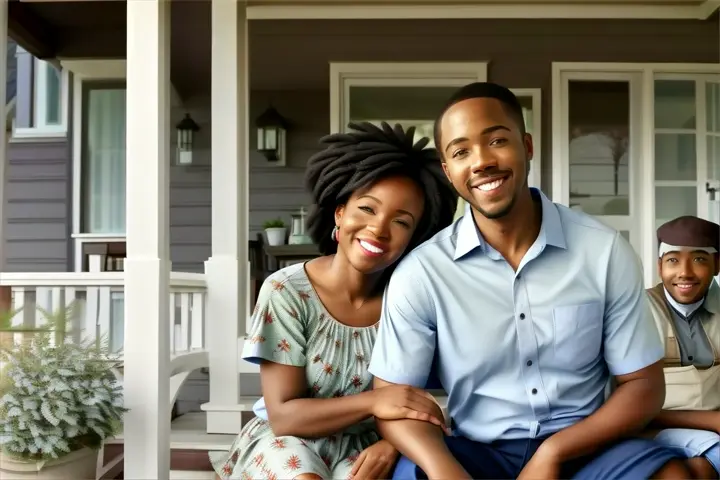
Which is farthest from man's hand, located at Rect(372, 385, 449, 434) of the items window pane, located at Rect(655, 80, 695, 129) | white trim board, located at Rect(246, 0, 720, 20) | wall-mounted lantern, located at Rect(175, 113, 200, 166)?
wall-mounted lantern, located at Rect(175, 113, 200, 166)

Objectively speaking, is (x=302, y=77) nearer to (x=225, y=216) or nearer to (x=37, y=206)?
(x=225, y=216)

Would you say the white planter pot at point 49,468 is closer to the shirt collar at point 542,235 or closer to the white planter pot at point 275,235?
the shirt collar at point 542,235

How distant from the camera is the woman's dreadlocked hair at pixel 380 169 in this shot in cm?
159

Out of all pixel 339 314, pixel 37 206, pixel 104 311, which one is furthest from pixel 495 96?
pixel 37 206

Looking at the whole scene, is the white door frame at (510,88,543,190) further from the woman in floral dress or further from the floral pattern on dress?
the floral pattern on dress

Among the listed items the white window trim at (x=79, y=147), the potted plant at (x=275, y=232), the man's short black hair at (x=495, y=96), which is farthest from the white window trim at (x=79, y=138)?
the man's short black hair at (x=495, y=96)

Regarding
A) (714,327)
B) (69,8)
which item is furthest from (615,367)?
(69,8)

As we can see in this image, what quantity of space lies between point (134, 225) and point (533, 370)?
1.20 metres

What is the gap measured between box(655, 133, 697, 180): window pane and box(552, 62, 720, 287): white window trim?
0.48 ft

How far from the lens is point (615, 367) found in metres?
1.44

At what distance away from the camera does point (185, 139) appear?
4.38 m

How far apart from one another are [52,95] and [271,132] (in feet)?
5.46

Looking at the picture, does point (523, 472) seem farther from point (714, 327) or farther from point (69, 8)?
point (69, 8)

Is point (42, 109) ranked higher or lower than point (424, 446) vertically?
higher
